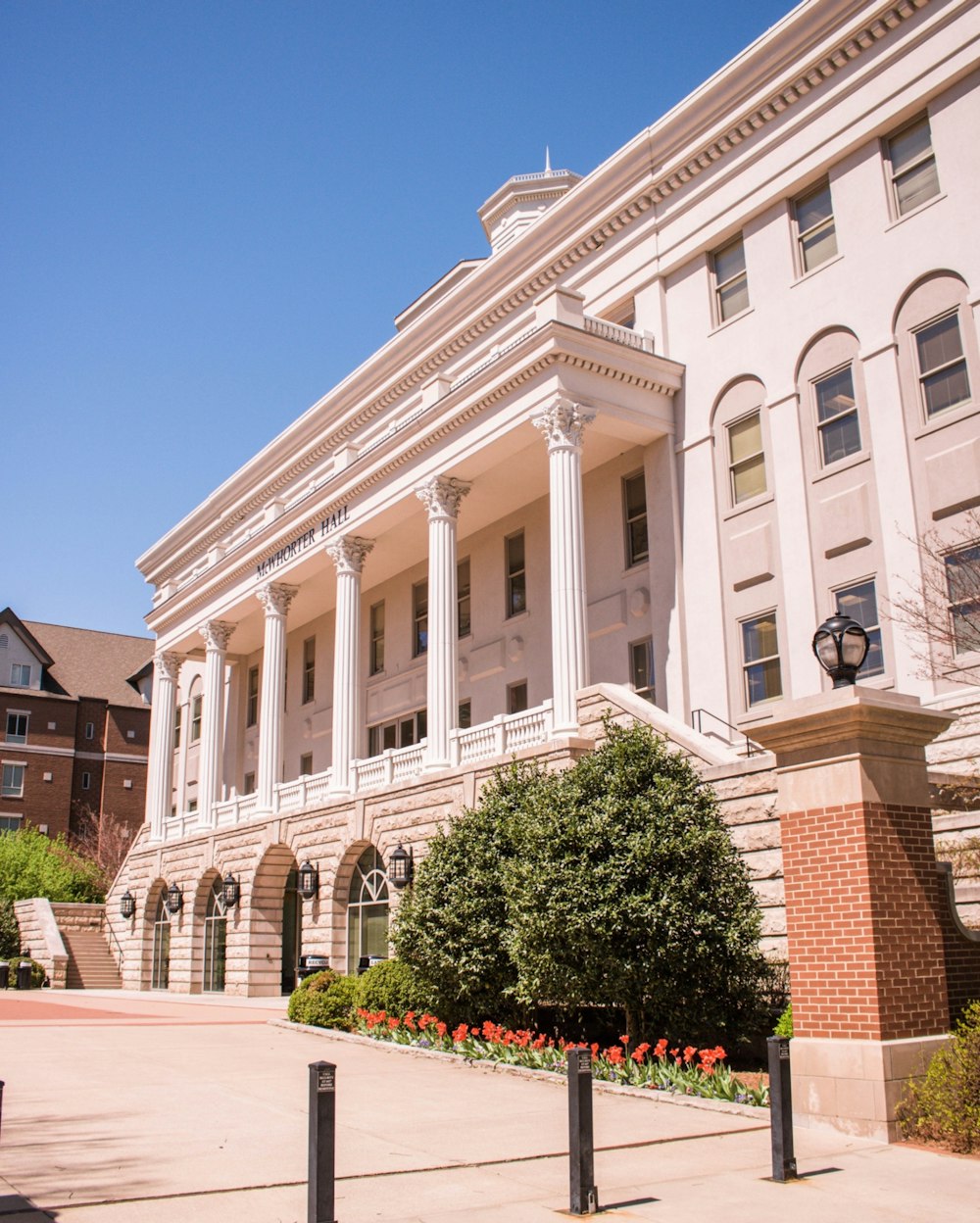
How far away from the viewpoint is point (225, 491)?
155 feet

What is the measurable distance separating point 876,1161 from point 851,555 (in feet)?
48.9

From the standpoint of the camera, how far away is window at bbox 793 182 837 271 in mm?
24438

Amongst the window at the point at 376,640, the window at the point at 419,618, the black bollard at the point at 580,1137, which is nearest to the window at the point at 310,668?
the window at the point at 376,640

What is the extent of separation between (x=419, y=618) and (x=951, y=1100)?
2738 cm

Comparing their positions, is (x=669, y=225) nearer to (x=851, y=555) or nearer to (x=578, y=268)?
(x=578, y=268)

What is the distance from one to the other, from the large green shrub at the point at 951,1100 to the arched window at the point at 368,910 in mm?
19002

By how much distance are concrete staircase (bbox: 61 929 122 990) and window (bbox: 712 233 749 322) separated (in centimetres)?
3209

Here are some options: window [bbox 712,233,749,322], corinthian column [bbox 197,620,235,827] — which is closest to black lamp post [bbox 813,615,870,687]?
window [bbox 712,233,749,322]

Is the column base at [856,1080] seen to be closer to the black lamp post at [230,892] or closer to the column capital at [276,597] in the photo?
the black lamp post at [230,892]

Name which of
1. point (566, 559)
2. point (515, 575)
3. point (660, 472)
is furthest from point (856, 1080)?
point (515, 575)

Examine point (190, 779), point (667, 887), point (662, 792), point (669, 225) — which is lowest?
point (667, 887)

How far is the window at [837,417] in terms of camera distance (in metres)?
23.0

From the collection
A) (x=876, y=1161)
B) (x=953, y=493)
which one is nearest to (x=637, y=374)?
(x=953, y=493)

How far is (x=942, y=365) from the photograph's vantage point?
21.4m
